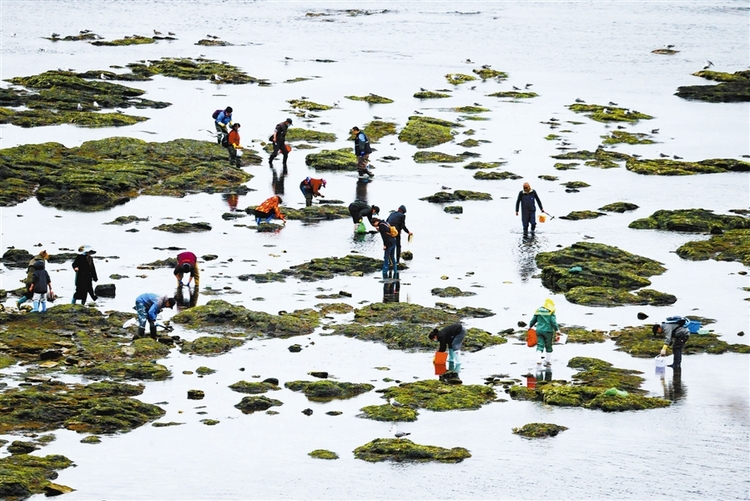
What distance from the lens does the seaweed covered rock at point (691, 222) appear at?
165ft

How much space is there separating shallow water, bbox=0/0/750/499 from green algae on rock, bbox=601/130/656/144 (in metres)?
1.20

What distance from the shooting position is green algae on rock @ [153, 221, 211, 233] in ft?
156

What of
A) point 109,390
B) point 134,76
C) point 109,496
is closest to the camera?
point 109,496

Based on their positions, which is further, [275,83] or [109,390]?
[275,83]

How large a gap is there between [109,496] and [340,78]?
3196 inches

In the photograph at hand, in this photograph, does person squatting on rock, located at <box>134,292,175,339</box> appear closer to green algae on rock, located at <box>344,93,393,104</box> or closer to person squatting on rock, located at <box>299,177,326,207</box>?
person squatting on rock, located at <box>299,177,326,207</box>

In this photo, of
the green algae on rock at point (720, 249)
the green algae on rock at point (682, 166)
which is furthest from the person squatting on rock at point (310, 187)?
the green algae on rock at point (682, 166)

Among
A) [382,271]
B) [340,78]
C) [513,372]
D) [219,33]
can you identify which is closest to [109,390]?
[513,372]

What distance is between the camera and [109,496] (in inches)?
931

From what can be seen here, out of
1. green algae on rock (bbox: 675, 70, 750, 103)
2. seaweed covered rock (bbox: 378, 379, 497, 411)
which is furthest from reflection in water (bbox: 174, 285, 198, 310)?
green algae on rock (bbox: 675, 70, 750, 103)

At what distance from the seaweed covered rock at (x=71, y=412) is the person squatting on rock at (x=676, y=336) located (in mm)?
13937

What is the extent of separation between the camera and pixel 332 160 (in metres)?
62.9

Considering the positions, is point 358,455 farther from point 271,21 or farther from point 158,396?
point 271,21

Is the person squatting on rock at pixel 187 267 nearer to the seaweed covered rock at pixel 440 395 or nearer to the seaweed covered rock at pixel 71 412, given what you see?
the seaweed covered rock at pixel 71 412
